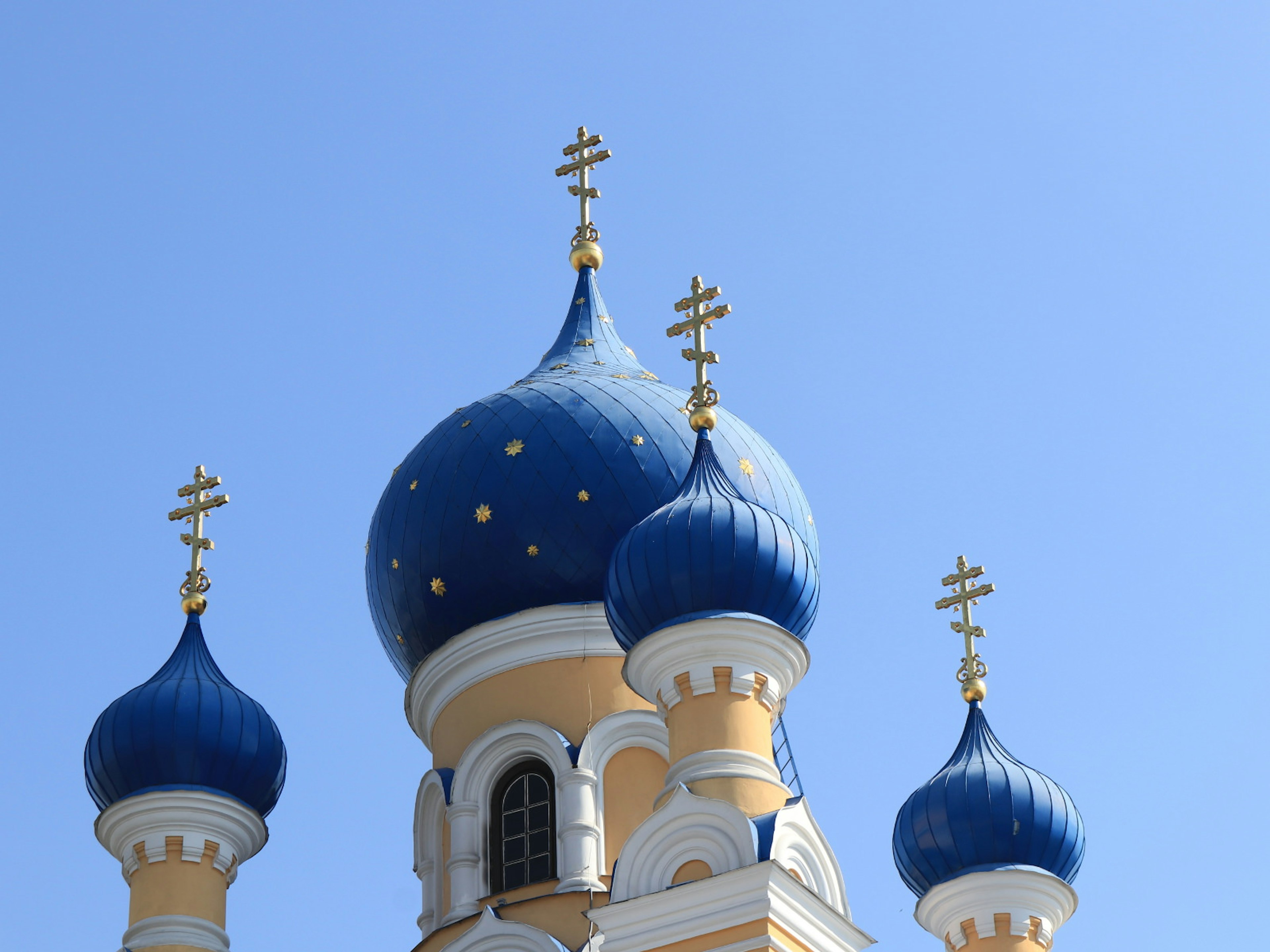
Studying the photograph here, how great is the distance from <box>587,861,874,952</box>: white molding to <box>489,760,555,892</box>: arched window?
209 centimetres

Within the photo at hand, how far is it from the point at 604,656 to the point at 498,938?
180 cm

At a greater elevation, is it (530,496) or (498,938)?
(530,496)

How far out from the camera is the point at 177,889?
14094 millimetres

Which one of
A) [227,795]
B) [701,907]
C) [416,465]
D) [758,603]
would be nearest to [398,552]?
[416,465]

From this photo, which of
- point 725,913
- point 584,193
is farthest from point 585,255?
point 725,913

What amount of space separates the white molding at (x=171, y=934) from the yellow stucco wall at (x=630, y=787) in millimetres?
2202

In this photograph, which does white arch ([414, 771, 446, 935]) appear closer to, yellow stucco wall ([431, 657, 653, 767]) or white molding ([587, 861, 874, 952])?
yellow stucco wall ([431, 657, 653, 767])

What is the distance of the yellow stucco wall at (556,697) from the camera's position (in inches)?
575

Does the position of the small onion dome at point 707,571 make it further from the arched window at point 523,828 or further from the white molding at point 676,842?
the arched window at point 523,828

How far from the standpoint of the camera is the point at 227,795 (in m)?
14.4

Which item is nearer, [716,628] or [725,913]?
[725,913]

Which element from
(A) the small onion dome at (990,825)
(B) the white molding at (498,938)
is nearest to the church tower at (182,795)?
(B) the white molding at (498,938)

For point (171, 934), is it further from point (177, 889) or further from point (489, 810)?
point (489, 810)

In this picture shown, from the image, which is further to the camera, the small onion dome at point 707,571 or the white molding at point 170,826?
the white molding at point 170,826
